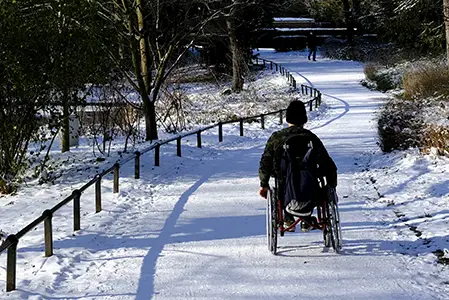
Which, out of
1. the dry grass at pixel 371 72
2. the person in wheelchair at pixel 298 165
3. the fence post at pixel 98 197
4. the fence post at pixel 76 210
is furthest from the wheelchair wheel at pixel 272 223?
the dry grass at pixel 371 72

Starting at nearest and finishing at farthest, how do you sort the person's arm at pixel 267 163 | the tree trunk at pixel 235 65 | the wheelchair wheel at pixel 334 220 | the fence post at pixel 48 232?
the wheelchair wheel at pixel 334 220 → the person's arm at pixel 267 163 → the fence post at pixel 48 232 → the tree trunk at pixel 235 65

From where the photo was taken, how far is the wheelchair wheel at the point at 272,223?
22.0 ft

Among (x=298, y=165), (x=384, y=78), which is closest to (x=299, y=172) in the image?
(x=298, y=165)

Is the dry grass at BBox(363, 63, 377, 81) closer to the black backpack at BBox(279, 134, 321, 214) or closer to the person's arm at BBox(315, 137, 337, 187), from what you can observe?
the person's arm at BBox(315, 137, 337, 187)

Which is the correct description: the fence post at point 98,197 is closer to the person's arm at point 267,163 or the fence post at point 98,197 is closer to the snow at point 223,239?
the snow at point 223,239

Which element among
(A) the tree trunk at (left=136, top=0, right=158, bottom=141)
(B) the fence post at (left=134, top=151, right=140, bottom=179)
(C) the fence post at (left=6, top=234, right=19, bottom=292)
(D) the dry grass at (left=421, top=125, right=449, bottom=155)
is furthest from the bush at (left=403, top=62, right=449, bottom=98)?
(C) the fence post at (left=6, top=234, right=19, bottom=292)

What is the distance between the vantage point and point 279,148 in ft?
21.6

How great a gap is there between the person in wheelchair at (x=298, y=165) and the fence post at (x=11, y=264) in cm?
287

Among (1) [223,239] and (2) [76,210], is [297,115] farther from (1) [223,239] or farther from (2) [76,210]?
(2) [76,210]

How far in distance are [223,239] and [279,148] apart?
179cm

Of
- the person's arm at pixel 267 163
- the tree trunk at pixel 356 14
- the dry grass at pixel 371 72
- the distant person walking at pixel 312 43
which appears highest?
the tree trunk at pixel 356 14

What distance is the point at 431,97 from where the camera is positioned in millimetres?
20125

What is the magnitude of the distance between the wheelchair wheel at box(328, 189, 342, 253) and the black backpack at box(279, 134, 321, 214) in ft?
→ 0.61

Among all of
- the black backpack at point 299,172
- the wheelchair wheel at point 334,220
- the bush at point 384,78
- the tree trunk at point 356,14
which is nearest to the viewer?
the black backpack at point 299,172
